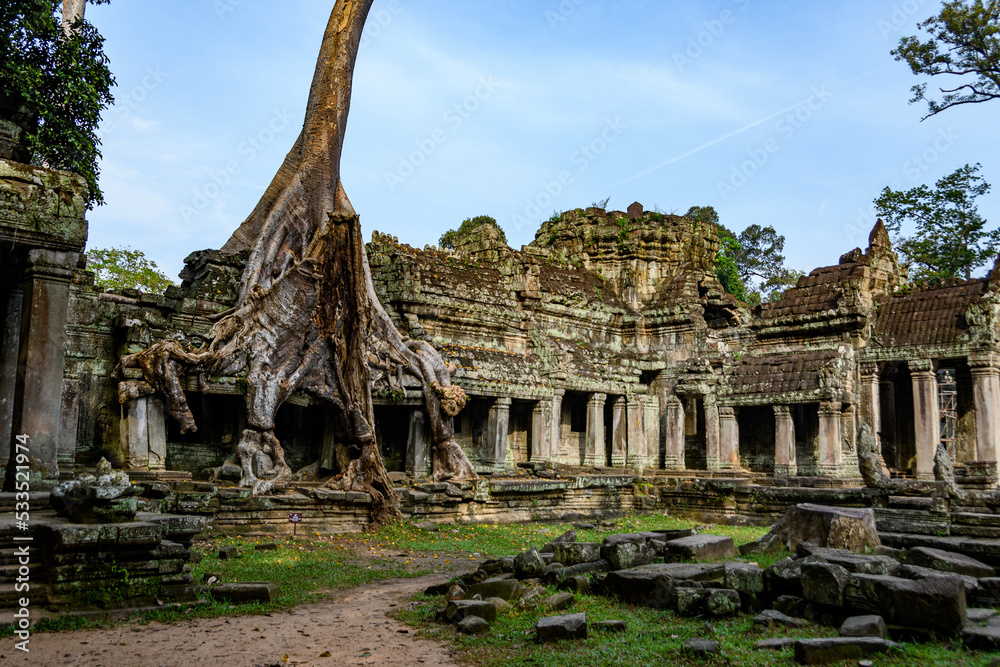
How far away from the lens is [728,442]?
67.5 feet

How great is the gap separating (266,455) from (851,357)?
14307 millimetres

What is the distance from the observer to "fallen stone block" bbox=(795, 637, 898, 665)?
16.6ft

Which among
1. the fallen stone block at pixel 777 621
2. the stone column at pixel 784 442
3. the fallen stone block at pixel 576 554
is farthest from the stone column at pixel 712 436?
the fallen stone block at pixel 777 621

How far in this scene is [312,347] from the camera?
13.8m

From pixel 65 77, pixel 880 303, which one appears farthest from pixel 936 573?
pixel 880 303

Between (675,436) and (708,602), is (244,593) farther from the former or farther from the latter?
(675,436)

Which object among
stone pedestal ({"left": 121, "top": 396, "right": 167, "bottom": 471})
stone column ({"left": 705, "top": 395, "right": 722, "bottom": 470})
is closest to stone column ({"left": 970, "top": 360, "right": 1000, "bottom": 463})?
stone column ({"left": 705, "top": 395, "right": 722, "bottom": 470})

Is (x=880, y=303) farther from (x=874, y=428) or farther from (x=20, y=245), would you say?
(x=20, y=245)

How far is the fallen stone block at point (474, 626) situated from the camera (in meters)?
6.29

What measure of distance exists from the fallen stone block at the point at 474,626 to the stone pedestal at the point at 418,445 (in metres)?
9.08

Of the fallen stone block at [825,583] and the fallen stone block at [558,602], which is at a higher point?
the fallen stone block at [825,583]

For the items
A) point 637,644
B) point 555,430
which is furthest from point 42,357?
point 555,430

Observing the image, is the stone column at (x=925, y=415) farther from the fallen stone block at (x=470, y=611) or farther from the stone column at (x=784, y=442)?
the fallen stone block at (x=470, y=611)

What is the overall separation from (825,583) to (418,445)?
1018 cm
